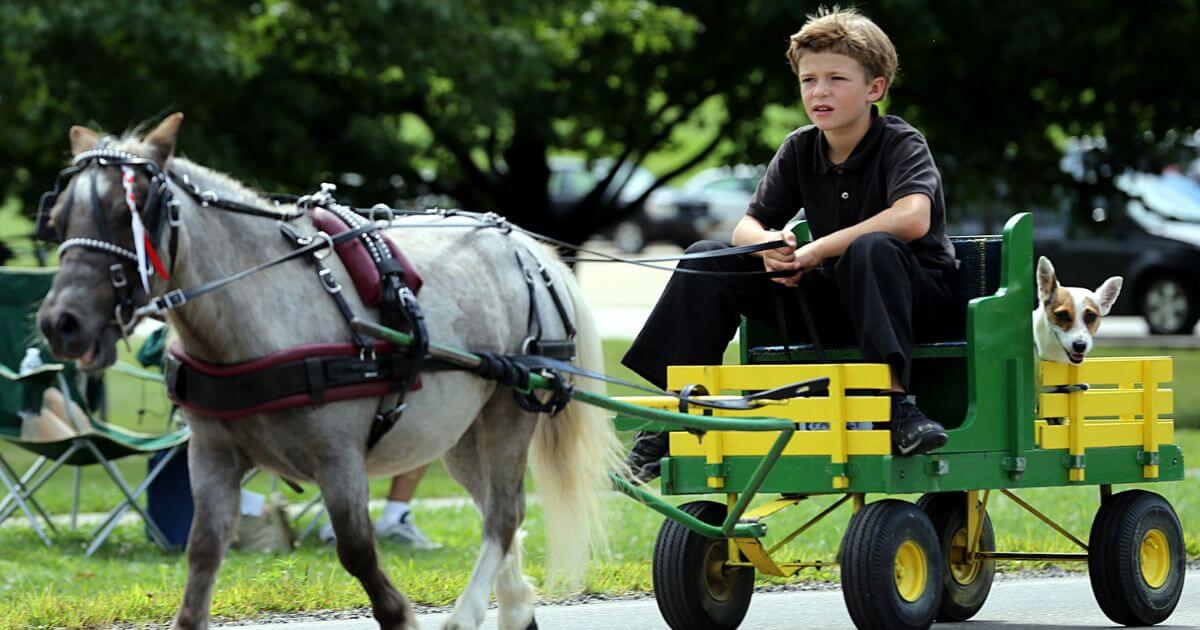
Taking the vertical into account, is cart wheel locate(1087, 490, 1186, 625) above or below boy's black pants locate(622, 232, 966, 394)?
below

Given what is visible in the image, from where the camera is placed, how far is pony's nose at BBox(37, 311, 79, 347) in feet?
14.3

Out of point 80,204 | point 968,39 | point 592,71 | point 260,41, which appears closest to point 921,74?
point 968,39

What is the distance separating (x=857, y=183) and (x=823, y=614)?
1.75 metres

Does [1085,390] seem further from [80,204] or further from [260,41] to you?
[260,41]

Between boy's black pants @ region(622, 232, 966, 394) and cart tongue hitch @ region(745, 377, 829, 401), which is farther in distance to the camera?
boy's black pants @ region(622, 232, 966, 394)

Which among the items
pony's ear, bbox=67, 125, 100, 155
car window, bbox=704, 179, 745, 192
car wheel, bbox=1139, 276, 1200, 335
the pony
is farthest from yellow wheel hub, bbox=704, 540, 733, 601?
car window, bbox=704, 179, 745, 192

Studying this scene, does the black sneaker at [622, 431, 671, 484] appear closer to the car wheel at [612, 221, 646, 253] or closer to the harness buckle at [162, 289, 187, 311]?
the harness buckle at [162, 289, 187, 311]

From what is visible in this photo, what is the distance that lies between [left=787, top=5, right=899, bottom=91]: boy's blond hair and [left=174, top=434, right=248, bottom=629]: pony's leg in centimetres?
241

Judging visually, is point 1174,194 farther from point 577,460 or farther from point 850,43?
point 577,460

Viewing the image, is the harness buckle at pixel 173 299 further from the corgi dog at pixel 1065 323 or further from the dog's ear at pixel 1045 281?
the dog's ear at pixel 1045 281

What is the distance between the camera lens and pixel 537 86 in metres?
15.8

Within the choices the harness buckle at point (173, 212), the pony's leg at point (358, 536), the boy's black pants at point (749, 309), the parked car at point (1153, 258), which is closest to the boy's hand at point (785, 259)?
the boy's black pants at point (749, 309)

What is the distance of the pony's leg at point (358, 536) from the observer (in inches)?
191

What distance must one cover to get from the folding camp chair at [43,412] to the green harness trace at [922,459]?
332cm
